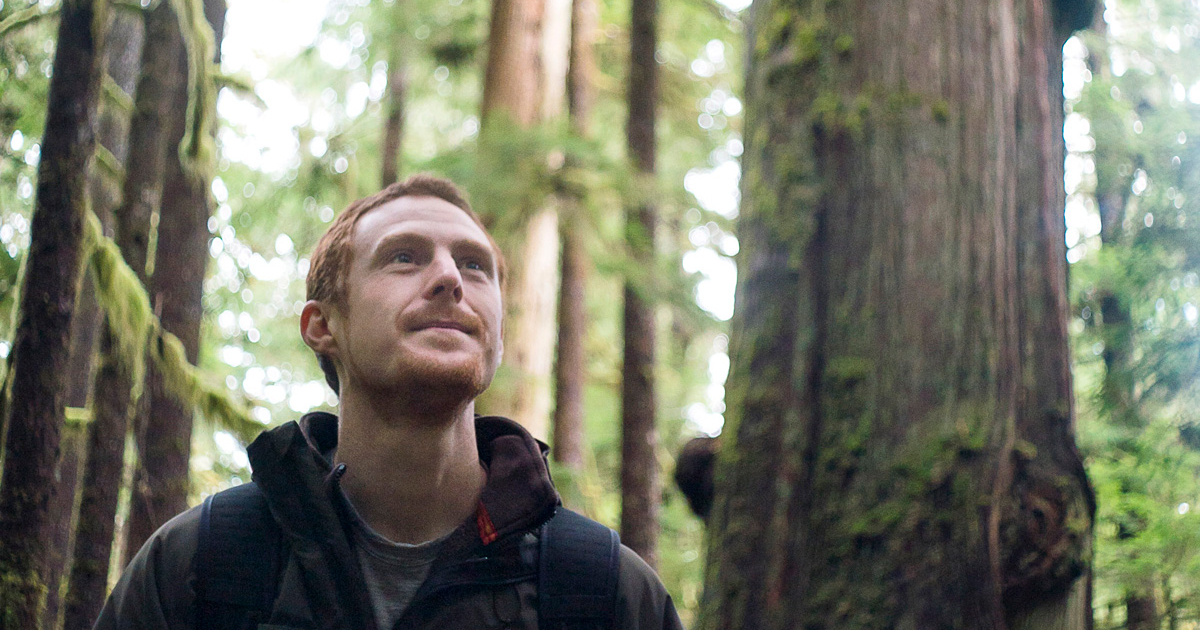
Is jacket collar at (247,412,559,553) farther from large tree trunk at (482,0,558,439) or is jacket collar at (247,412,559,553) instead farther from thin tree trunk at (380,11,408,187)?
thin tree trunk at (380,11,408,187)

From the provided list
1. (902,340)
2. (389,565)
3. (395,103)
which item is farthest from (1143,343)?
(395,103)

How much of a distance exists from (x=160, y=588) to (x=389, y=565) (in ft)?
1.72

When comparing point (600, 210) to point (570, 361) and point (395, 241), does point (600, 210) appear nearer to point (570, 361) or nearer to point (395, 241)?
point (570, 361)

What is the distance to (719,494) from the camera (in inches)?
140

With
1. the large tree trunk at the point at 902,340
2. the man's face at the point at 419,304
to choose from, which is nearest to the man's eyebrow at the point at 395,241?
the man's face at the point at 419,304

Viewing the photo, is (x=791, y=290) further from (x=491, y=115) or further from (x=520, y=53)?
(x=520, y=53)

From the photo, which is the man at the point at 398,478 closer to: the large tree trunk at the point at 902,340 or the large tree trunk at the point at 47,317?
the large tree trunk at the point at 902,340

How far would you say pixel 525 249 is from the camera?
34.0 ft

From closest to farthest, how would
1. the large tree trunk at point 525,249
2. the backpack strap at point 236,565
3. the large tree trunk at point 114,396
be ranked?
1. the backpack strap at point 236,565
2. the large tree trunk at point 114,396
3. the large tree trunk at point 525,249

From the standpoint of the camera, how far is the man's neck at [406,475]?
8.43ft

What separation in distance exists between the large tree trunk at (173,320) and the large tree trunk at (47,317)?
2.47 meters

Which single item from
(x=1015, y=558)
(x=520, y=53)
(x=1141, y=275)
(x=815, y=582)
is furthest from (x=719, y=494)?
(x=520, y=53)

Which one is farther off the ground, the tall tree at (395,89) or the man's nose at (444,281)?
the tall tree at (395,89)

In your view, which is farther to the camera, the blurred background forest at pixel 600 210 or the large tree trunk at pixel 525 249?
the large tree trunk at pixel 525 249
